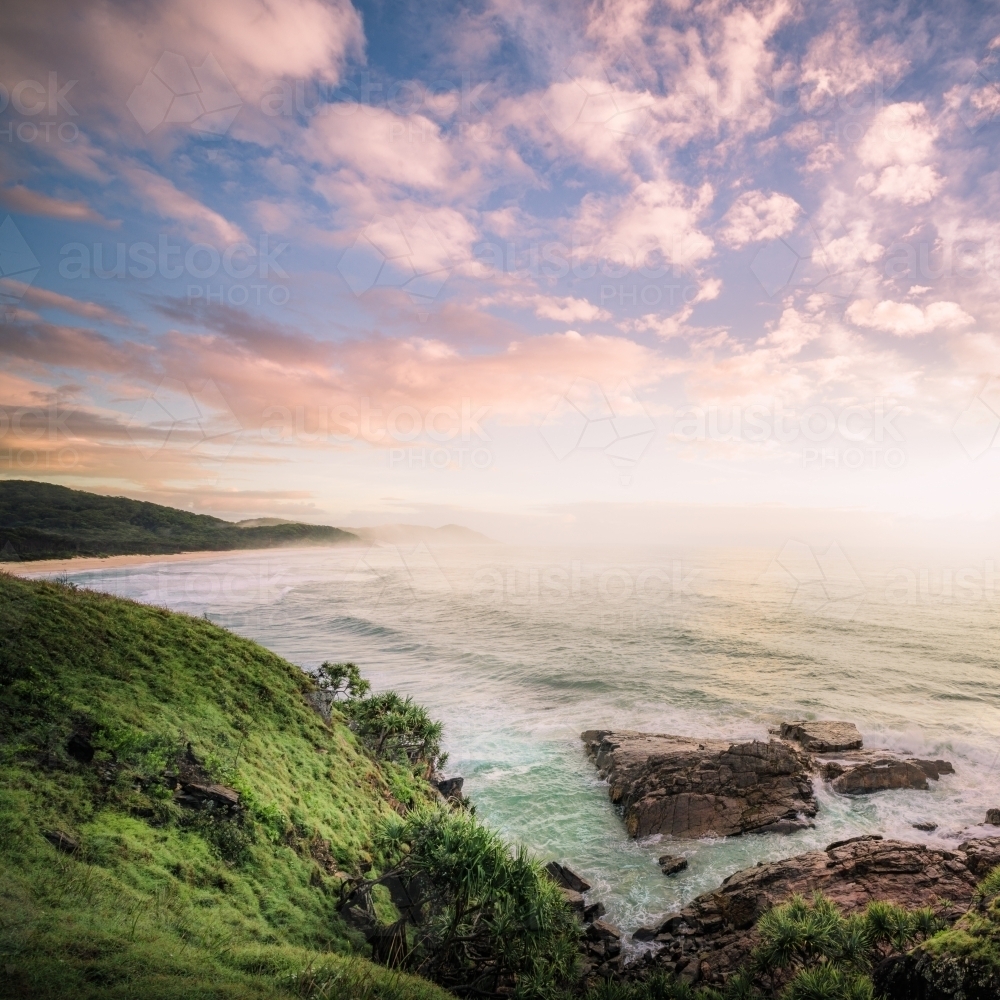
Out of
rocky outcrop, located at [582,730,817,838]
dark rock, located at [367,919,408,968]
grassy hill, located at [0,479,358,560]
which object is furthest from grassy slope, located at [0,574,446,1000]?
grassy hill, located at [0,479,358,560]

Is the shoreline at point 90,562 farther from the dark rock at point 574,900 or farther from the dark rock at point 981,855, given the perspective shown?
the dark rock at point 981,855

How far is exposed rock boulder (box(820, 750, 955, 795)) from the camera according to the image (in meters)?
27.6

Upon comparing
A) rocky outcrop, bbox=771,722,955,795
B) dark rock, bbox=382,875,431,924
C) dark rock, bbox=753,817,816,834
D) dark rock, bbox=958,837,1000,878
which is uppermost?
dark rock, bbox=382,875,431,924

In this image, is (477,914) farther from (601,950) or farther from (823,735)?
(823,735)

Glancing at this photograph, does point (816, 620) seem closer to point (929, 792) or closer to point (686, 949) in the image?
point (929, 792)

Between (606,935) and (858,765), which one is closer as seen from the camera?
(606,935)

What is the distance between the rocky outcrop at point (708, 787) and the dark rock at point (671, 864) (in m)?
2.12

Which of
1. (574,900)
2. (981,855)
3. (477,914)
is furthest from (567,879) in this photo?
(981,855)

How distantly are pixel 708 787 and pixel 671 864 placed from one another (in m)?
5.53

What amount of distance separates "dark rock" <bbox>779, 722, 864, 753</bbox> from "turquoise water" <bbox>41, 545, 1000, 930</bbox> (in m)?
1.94

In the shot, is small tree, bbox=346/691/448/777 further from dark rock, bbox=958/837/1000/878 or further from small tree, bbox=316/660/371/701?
dark rock, bbox=958/837/1000/878

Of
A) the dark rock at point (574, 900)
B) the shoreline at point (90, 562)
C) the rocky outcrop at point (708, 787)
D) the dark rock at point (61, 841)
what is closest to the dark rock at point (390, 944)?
the dark rock at point (574, 900)

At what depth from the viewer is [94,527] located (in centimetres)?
13888

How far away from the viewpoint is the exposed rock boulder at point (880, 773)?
27562mm
